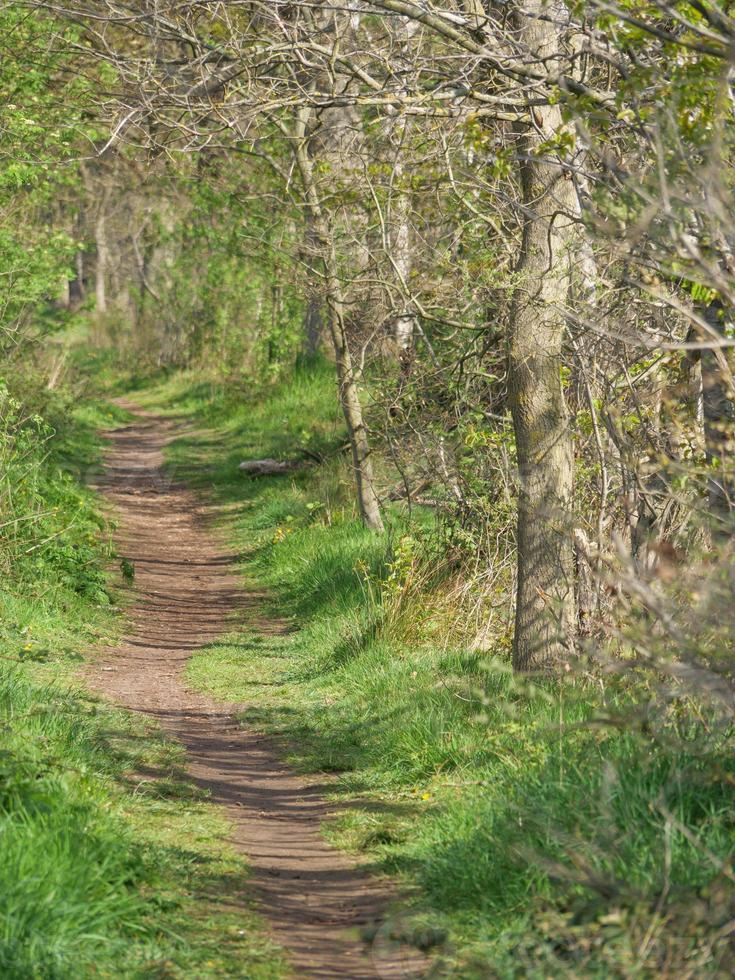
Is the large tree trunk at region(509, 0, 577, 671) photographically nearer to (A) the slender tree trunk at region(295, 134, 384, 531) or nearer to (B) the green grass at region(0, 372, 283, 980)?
(B) the green grass at region(0, 372, 283, 980)

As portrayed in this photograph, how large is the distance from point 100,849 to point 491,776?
83.7 inches

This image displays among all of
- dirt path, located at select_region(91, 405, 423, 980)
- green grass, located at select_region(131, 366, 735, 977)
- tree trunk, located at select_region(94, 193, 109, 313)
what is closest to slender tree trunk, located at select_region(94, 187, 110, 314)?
tree trunk, located at select_region(94, 193, 109, 313)

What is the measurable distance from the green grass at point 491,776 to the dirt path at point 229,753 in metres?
0.19

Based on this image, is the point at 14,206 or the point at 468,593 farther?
the point at 14,206

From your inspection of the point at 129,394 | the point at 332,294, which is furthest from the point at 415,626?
the point at 129,394

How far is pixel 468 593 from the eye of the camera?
9.34 metres

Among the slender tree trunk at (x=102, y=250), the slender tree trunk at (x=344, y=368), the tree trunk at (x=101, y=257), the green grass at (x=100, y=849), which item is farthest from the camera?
the tree trunk at (x=101, y=257)

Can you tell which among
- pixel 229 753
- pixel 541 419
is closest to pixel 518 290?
pixel 541 419

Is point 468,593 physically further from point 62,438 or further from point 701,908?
point 62,438

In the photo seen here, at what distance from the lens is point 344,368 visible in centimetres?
1309

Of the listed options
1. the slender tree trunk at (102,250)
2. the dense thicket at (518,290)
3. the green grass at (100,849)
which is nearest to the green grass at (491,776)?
the dense thicket at (518,290)

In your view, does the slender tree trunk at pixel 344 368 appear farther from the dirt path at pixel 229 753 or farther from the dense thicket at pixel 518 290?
the dirt path at pixel 229 753

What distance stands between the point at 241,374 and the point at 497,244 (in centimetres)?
1381

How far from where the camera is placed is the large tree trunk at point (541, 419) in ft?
24.3
